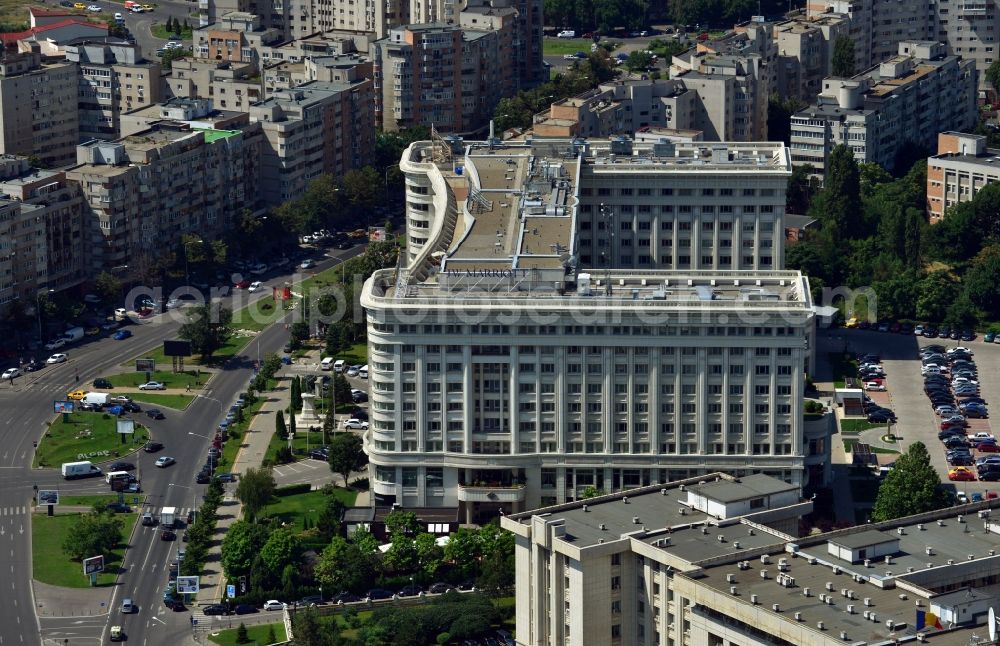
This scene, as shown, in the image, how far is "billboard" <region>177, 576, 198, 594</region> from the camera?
194375 mm

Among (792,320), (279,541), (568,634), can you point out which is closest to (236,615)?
(279,541)

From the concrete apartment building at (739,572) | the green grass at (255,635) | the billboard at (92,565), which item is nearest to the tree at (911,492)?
the concrete apartment building at (739,572)

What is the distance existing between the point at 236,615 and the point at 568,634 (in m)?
31.6

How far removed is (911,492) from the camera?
197 metres

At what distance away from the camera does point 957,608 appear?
148750 millimetres

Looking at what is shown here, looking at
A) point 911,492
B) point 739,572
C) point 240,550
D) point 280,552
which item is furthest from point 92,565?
point 911,492

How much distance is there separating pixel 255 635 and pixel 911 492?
50997mm

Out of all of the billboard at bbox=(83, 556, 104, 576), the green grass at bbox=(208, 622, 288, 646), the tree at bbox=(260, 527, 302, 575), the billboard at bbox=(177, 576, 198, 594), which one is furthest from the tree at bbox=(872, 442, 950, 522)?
the billboard at bbox=(83, 556, 104, 576)

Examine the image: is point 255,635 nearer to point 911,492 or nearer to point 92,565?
point 92,565

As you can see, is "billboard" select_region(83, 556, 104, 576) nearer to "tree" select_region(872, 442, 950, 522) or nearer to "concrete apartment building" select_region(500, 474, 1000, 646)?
"concrete apartment building" select_region(500, 474, 1000, 646)

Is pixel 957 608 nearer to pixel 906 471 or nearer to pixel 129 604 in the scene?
pixel 906 471

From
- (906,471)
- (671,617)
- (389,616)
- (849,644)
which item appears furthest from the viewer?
(906,471)

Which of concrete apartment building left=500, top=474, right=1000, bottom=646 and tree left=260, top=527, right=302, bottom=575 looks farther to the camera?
tree left=260, top=527, right=302, bottom=575

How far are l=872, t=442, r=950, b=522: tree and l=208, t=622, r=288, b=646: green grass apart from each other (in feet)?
152
